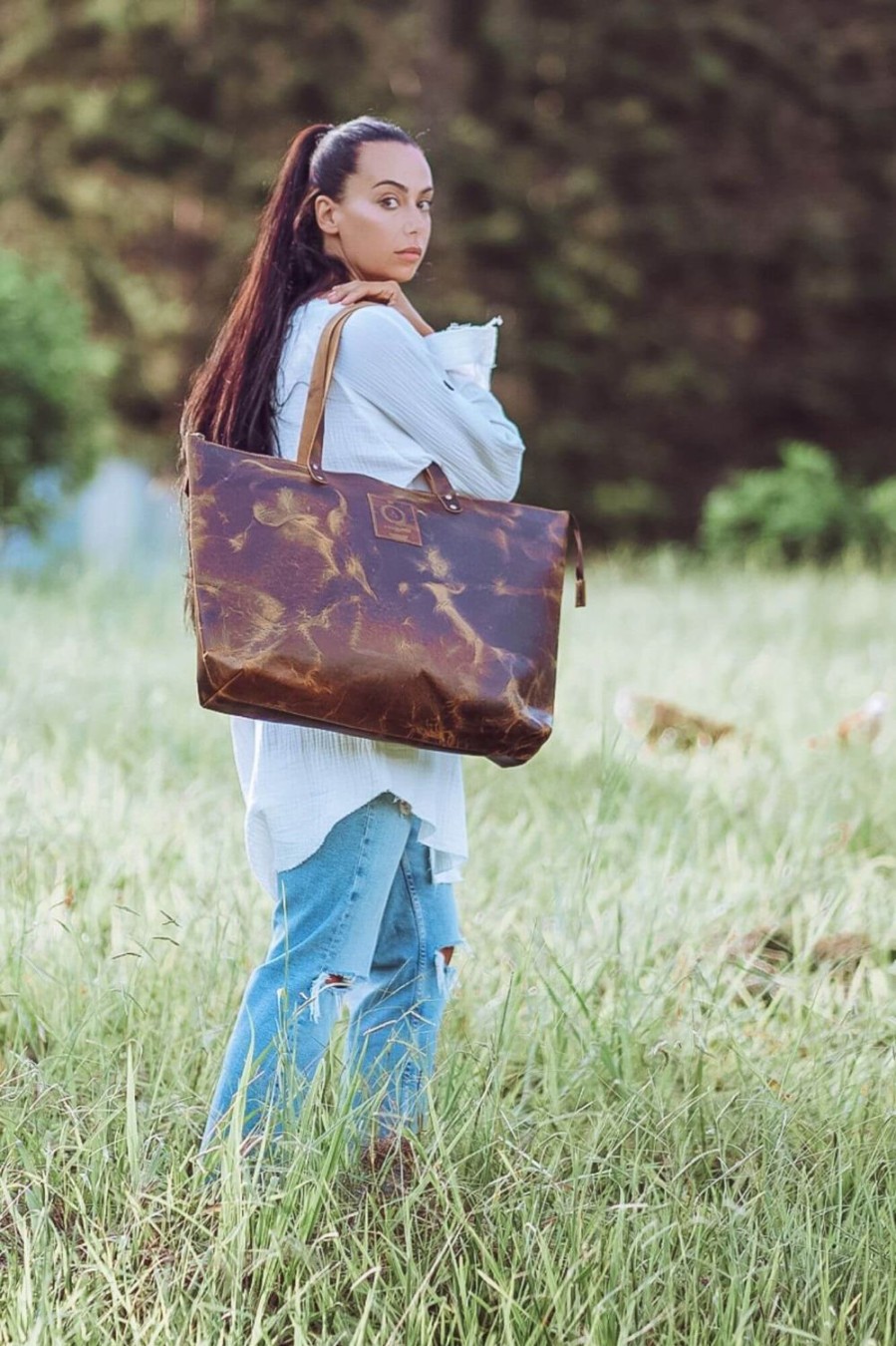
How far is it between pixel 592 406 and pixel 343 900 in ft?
35.1

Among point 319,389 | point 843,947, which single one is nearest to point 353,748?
point 319,389

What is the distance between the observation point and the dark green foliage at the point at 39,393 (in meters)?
7.98

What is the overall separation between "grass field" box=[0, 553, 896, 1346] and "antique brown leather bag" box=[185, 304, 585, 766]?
0.50m

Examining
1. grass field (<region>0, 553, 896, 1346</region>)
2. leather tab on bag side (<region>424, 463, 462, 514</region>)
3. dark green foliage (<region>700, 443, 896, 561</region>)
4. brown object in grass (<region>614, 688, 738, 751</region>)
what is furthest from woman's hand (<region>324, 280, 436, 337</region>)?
dark green foliage (<region>700, 443, 896, 561</region>)

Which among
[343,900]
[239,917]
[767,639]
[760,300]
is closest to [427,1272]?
[343,900]

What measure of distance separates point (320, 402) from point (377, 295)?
0.73 feet

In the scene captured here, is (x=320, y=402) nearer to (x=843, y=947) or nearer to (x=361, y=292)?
(x=361, y=292)

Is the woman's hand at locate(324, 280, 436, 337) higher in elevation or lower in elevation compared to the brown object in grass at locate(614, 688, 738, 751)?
higher

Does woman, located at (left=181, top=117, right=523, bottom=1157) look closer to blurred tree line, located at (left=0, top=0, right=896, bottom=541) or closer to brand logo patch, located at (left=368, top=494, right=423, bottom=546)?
brand logo patch, located at (left=368, top=494, right=423, bottom=546)

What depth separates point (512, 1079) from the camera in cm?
259

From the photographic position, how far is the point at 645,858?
342 cm

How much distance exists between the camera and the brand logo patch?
199 centimetres

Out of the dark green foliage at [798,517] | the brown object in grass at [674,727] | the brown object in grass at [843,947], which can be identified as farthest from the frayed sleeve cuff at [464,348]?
the dark green foliage at [798,517]

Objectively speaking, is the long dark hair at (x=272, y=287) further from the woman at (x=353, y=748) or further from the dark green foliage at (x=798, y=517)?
the dark green foliage at (x=798, y=517)
